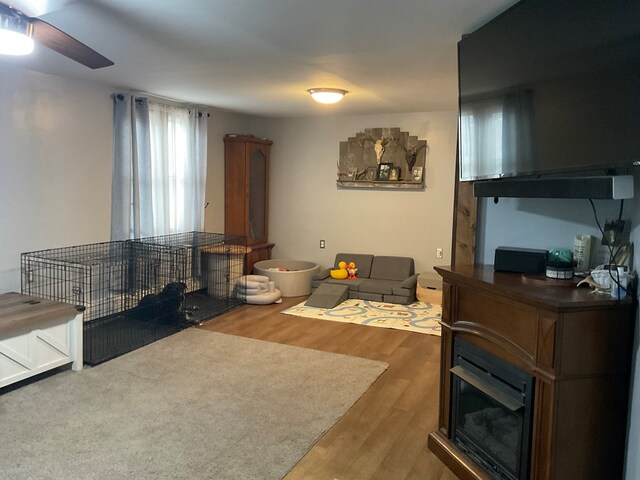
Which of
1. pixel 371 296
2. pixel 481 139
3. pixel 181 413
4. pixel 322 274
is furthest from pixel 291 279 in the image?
pixel 481 139

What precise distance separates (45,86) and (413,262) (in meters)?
4.28

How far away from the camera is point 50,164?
13.7 feet

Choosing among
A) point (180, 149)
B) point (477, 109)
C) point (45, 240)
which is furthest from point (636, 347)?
point (180, 149)

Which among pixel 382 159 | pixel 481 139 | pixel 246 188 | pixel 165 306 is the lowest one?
pixel 165 306

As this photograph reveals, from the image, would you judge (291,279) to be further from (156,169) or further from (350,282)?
(156,169)

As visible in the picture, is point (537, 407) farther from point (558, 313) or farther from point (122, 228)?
point (122, 228)

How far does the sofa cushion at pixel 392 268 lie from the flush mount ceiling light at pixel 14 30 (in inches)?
183

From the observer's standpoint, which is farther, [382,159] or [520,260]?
[382,159]

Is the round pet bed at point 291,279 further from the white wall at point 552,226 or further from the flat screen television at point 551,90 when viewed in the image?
the flat screen television at point 551,90

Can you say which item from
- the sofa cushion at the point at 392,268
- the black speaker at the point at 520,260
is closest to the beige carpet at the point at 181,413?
the black speaker at the point at 520,260

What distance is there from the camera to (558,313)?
177cm

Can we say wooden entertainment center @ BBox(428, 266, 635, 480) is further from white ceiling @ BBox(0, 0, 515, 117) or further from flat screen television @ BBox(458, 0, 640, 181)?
white ceiling @ BBox(0, 0, 515, 117)

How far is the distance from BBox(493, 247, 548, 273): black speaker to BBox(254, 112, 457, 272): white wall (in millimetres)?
3675

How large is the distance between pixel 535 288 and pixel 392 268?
421 centimetres
